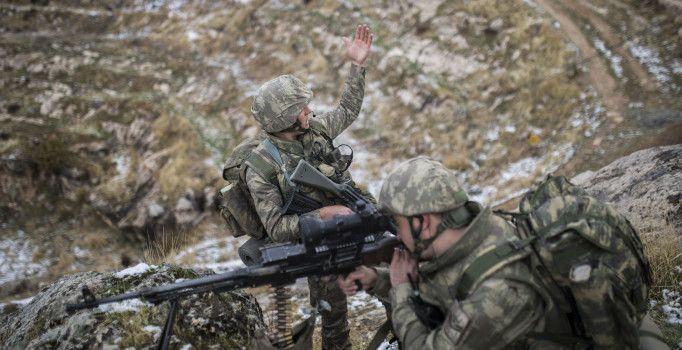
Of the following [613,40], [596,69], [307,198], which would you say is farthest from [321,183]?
[613,40]

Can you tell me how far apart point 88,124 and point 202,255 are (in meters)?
9.53

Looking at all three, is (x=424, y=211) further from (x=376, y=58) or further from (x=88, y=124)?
(x=88, y=124)

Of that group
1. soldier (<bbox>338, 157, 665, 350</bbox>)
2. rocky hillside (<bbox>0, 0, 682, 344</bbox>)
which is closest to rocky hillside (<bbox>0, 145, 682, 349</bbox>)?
soldier (<bbox>338, 157, 665, 350</bbox>)

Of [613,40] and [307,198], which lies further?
[613,40]

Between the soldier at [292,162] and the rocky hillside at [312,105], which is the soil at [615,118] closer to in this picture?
the rocky hillside at [312,105]

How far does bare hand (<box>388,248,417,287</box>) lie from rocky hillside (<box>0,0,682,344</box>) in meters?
6.77

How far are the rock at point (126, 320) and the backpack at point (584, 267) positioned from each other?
210 cm

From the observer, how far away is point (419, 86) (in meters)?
13.9

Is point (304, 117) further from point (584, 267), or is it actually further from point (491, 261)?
point (584, 267)

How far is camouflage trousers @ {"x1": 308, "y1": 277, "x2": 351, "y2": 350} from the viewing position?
13.3 feet

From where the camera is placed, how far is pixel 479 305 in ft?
7.32

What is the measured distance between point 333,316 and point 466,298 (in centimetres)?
203

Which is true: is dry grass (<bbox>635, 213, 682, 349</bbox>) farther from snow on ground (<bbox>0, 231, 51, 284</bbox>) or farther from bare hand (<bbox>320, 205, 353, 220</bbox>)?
snow on ground (<bbox>0, 231, 51, 284</bbox>)

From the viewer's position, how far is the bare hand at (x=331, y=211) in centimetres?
379
